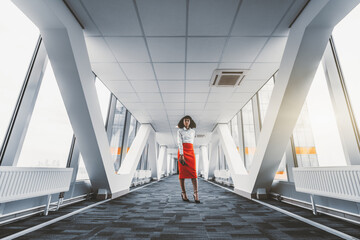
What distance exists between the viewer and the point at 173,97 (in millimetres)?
4500

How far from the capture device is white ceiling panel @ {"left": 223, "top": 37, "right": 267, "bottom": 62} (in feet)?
8.56

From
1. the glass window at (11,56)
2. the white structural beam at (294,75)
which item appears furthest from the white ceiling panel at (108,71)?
the white structural beam at (294,75)

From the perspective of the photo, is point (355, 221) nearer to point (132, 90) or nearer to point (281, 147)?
point (281, 147)

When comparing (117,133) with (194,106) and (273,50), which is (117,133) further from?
(273,50)

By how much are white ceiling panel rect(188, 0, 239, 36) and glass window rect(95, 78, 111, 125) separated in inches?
104

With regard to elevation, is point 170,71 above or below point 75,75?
above

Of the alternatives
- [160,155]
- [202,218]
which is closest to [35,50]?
[202,218]

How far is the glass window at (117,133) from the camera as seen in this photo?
193 inches

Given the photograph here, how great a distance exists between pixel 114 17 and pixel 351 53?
9.95ft

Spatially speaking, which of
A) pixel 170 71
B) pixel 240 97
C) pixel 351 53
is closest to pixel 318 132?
pixel 351 53

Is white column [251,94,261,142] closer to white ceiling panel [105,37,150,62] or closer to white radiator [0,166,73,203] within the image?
white ceiling panel [105,37,150,62]

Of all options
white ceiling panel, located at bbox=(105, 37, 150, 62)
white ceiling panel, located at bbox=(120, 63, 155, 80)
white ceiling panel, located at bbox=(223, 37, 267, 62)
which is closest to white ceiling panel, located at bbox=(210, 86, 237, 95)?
white ceiling panel, located at bbox=(223, 37, 267, 62)

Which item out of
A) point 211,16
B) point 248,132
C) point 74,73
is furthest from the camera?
point 248,132

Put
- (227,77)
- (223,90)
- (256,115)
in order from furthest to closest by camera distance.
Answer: (256,115) → (223,90) → (227,77)
